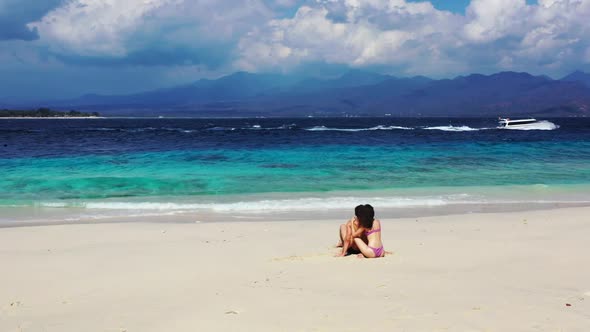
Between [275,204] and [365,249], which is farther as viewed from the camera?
[275,204]

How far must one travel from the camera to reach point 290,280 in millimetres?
6719

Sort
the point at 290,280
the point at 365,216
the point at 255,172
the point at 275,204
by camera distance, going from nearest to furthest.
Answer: the point at 290,280 → the point at 365,216 → the point at 275,204 → the point at 255,172

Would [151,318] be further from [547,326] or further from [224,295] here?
[547,326]

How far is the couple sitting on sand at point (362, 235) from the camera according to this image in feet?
26.2

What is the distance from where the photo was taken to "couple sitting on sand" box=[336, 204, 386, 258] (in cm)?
800

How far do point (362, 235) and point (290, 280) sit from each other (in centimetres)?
191

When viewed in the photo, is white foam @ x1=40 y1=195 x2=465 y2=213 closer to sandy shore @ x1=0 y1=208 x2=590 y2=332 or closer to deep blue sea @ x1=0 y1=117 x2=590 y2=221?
deep blue sea @ x1=0 y1=117 x2=590 y2=221

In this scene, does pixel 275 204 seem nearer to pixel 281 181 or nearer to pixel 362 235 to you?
pixel 281 181

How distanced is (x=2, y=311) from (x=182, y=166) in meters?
Result: 20.0

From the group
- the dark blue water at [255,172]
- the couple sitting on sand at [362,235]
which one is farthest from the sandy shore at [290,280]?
the dark blue water at [255,172]

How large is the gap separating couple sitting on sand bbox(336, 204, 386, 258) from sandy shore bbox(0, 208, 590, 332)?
266 mm

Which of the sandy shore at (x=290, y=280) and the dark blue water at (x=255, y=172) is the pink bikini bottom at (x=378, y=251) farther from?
the dark blue water at (x=255, y=172)

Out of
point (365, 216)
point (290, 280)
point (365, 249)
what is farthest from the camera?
point (365, 216)

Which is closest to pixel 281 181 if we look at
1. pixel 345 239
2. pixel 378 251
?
pixel 345 239
